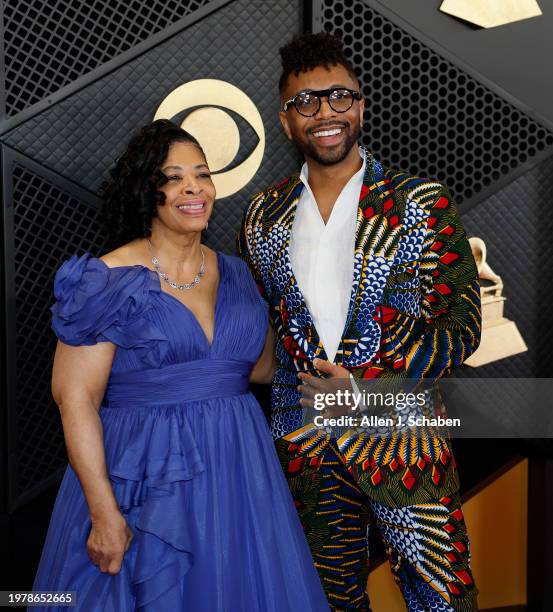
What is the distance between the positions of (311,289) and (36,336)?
1084mm

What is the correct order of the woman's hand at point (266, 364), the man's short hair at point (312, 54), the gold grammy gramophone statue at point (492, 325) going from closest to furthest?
the man's short hair at point (312, 54) < the woman's hand at point (266, 364) < the gold grammy gramophone statue at point (492, 325)

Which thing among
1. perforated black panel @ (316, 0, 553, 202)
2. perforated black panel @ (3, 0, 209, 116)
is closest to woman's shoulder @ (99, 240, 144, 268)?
perforated black panel @ (3, 0, 209, 116)

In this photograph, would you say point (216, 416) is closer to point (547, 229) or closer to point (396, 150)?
point (396, 150)

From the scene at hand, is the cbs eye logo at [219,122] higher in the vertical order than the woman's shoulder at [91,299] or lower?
higher

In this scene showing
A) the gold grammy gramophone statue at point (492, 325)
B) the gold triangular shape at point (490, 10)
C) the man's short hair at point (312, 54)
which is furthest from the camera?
the gold grammy gramophone statue at point (492, 325)

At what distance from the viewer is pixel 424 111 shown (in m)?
2.80

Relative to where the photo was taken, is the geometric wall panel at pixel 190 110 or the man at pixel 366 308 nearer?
the man at pixel 366 308

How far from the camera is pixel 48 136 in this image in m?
2.58

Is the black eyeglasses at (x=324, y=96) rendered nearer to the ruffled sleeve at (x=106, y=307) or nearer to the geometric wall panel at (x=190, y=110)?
the ruffled sleeve at (x=106, y=307)

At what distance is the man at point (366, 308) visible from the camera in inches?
77.5

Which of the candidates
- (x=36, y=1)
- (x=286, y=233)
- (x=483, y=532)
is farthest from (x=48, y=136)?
(x=483, y=532)

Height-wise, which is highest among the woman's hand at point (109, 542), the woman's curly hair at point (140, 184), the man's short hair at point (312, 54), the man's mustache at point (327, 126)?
the man's short hair at point (312, 54)

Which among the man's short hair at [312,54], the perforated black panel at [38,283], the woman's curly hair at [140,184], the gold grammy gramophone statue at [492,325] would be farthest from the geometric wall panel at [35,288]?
the gold grammy gramophone statue at [492,325]

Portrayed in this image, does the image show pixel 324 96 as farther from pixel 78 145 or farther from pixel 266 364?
pixel 78 145
